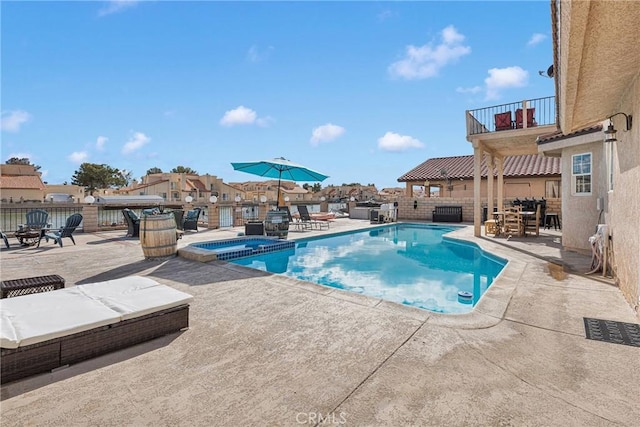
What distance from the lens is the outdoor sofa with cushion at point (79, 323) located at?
2.49m

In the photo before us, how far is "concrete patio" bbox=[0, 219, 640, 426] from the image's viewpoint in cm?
208

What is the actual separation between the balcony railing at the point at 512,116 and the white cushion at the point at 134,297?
1156 cm

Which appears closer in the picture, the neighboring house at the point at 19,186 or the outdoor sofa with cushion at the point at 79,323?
the outdoor sofa with cushion at the point at 79,323

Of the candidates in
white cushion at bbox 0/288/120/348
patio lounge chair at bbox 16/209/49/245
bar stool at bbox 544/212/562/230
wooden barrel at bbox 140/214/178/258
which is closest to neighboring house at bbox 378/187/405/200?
bar stool at bbox 544/212/562/230

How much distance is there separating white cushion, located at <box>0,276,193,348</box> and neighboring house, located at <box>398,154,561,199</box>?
73.4 feet

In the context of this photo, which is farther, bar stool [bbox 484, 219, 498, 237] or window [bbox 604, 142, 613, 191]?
bar stool [bbox 484, 219, 498, 237]

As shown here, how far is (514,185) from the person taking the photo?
2144 centimetres

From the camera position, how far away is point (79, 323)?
273 centimetres

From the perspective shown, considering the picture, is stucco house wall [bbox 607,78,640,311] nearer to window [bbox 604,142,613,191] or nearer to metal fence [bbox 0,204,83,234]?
window [bbox 604,142,613,191]

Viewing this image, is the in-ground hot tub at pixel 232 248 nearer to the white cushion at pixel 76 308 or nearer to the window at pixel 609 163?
the white cushion at pixel 76 308

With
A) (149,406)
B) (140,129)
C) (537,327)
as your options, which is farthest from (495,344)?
(140,129)

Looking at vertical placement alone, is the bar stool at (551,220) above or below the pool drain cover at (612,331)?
above

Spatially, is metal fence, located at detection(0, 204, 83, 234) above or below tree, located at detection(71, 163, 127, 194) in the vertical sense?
below

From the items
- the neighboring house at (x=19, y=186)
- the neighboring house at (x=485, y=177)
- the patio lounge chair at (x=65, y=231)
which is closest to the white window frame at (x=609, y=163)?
the patio lounge chair at (x=65, y=231)
